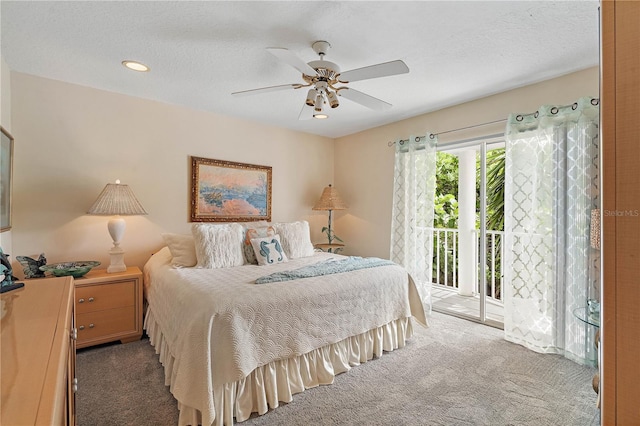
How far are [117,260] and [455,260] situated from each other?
14.5ft

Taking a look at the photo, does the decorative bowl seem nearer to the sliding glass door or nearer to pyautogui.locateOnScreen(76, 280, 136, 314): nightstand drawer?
pyautogui.locateOnScreen(76, 280, 136, 314): nightstand drawer

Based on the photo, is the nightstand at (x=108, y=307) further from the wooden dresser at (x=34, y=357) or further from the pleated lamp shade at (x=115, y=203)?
the wooden dresser at (x=34, y=357)

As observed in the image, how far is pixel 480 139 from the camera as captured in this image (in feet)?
10.6

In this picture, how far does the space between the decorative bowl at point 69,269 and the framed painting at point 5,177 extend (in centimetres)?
43

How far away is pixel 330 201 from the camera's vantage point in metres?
4.36

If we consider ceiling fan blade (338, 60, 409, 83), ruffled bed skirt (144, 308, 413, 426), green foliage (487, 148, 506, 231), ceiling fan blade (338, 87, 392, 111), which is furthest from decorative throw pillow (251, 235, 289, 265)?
green foliage (487, 148, 506, 231)

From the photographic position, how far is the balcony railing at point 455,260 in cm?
407

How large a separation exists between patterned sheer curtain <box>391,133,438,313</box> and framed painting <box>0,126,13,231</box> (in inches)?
146

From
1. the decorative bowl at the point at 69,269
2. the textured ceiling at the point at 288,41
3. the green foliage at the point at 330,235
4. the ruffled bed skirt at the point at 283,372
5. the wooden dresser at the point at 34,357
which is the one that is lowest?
the ruffled bed skirt at the point at 283,372

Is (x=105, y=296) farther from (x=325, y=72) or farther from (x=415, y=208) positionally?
(x=415, y=208)

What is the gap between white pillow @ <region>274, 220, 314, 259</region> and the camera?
3.41 meters

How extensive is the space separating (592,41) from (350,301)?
254cm

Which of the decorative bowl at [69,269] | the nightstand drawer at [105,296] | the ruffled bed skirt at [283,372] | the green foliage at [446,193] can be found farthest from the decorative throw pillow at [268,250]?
the green foliage at [446,193]

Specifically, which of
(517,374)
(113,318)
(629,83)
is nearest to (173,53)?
(113,318)
